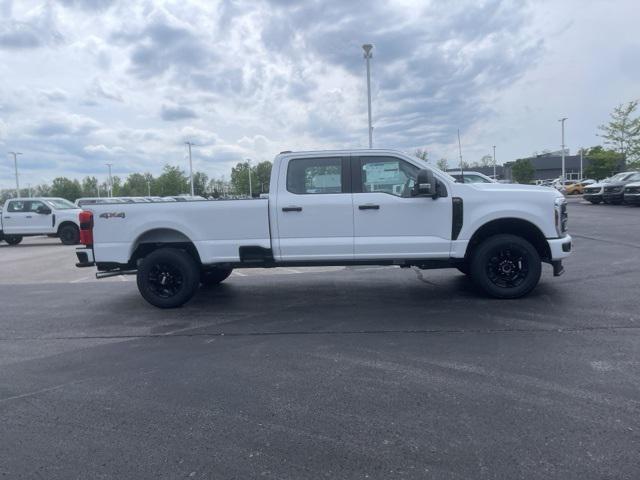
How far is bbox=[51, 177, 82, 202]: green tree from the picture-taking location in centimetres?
9475

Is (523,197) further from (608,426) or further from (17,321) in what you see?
(17,321)

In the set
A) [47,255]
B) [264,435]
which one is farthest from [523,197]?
[47,255]

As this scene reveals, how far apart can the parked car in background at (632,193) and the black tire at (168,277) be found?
997 inches

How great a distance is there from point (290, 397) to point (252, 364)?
0.93 metres

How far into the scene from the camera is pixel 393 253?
7.09 meters

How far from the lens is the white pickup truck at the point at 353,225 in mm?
7016

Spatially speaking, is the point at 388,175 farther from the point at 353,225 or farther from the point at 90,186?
the point at 90,186

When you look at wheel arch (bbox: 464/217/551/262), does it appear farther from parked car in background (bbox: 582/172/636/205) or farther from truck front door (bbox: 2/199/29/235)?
parked car in background (bbox: 582/172/636/205)

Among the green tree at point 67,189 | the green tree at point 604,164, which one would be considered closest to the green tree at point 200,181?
the green tree at point 67,189

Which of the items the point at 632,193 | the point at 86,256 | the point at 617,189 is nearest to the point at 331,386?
the point at 86,256

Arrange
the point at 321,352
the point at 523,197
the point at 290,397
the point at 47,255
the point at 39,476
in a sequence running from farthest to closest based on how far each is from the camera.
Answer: the point at 47,255 → the point at 523,197 → the point at 321,352 → the point at 290,397 → the point at 39,476

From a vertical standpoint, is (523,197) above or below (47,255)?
above

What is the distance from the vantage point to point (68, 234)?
20.5m

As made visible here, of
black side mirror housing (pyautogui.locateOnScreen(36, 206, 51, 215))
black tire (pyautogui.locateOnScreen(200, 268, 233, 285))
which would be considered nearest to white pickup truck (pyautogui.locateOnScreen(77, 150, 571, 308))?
black tire (pyautogui.locateOnScreen(200, 268, 233, 285))
